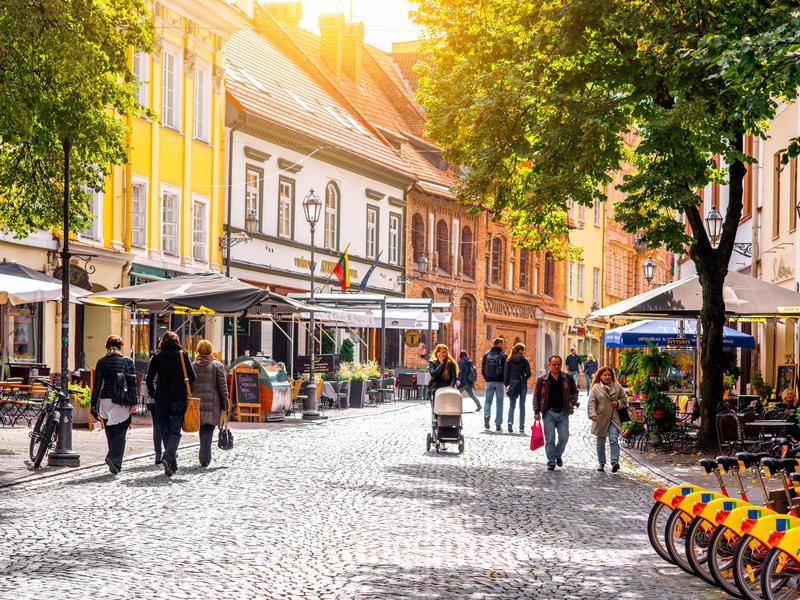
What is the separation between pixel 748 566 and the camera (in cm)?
793

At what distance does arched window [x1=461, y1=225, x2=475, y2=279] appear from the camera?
193ft

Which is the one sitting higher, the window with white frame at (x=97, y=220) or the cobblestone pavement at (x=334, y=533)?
the window with white frame at (x=97, y=220)

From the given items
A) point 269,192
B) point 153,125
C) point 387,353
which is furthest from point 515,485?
point 387,353

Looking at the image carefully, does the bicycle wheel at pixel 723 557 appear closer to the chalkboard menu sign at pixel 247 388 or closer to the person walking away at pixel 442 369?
the person walking away at pixel 442 369

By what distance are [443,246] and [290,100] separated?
42.8ft

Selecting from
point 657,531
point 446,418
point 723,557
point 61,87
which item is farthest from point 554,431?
point 723,557

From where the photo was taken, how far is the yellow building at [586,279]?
71.8 meters

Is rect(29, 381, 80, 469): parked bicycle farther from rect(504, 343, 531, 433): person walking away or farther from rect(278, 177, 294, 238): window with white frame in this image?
rect(278, 177, 294, 238): window with white frame

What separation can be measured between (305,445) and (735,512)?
1344 cm

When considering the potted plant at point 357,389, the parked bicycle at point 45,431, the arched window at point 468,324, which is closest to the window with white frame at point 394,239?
the arched window at point 468,324

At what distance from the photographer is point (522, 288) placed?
6538 centimetres

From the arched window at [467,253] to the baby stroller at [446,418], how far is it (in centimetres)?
3863

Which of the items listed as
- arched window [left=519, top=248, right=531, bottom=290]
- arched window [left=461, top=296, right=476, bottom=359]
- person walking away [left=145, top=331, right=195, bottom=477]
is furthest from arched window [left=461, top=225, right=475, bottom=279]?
person walking away [left=145, top=331, right=195, bottom=477]

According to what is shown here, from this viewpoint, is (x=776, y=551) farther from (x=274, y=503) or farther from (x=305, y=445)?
Result: (x=305, y=445)
